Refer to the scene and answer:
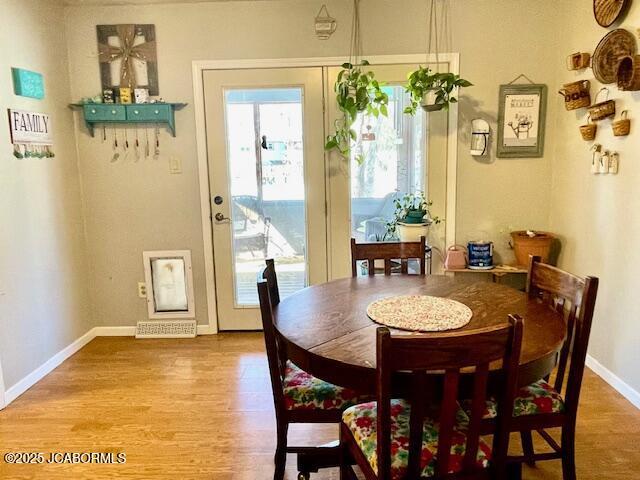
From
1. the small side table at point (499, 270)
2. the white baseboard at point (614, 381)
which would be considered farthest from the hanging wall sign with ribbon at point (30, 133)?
the white baseboard at point (614, 381)

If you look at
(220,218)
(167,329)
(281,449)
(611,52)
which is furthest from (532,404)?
(167,329)

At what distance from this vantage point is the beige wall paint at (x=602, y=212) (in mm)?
2488

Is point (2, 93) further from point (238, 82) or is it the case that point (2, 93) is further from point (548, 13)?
point (548, 13)

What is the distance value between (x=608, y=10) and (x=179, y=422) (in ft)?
10.4

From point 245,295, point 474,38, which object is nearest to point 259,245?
point 245,295

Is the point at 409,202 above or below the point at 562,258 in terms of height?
above

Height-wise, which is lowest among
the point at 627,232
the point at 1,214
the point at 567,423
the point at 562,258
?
the point at 567,423

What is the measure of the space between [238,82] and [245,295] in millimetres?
1572

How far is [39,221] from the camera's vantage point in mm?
3010

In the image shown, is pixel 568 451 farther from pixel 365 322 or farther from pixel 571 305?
pixel 365 322

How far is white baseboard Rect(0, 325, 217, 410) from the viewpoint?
2656 millimetres

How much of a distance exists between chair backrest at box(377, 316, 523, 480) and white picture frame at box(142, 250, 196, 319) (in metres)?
2.58

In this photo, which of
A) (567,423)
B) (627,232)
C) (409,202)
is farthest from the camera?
(409,202)

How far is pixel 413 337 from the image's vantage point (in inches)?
45.7
